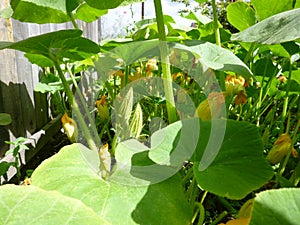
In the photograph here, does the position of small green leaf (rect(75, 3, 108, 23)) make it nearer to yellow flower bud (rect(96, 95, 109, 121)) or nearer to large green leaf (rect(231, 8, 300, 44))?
yellow flower bud (rect(96, 95, 109, 121))

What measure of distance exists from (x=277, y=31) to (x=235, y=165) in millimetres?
228

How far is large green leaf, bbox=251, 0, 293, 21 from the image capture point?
77 centimetres

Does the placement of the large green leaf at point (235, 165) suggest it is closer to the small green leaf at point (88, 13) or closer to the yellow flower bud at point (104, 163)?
the yellow flower bud at point (104, 163)

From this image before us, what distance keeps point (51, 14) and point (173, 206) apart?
1.87ft

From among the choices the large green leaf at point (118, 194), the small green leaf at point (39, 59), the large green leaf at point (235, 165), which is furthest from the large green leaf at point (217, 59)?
the small green leaf at point (39, 59)

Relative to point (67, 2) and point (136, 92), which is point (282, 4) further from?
point (136, 92)

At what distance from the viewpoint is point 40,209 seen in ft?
1.29

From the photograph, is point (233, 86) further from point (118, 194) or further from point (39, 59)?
point (39, 59)

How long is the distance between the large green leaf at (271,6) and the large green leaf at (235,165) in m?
0.30

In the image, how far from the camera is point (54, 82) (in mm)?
1841

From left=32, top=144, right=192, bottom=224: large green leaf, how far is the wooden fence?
1014 millimetres

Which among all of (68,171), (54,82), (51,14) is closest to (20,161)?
(54,82)

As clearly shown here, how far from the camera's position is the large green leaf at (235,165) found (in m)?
0.53

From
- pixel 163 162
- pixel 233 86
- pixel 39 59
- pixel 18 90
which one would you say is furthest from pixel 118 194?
pixel 18 90
